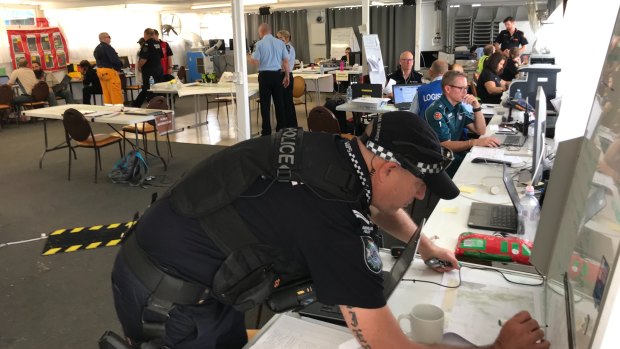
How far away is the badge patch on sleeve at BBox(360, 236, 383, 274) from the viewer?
1090 millimetres

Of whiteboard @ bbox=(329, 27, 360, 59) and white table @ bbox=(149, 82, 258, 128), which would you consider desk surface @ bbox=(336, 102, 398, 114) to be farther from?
whiteboard @ bbox=(329, 27, 360, 59)

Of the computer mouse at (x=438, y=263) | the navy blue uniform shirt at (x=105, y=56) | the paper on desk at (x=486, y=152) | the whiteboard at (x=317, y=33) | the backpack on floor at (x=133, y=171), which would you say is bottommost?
the backpack on floor at (x=133, y=171)

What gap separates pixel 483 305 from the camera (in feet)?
4.97

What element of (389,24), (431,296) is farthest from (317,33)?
(431,296)

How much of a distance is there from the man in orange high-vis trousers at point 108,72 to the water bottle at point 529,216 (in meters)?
8.67

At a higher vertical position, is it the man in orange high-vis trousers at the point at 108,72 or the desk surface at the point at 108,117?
the man in orange high-vis trousers at the point at 108,72

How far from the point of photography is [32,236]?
3.98m

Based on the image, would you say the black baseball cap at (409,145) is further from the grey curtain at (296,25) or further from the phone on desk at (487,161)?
the grey curtain at (296,25)

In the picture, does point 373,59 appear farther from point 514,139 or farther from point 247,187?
point 247,187

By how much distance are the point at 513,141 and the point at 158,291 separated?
3.18 meters

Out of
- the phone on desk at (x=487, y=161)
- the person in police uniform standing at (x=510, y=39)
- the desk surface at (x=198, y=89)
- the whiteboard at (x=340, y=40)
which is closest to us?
the phone on desk at (x=487, y=161)

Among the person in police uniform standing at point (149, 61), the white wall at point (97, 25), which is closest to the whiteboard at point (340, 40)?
the white wall at point (97, 25)

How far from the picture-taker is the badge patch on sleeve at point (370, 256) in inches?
42.9

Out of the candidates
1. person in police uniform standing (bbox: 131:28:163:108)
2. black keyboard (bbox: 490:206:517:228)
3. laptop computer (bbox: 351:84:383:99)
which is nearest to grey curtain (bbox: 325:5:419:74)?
person in police uniform standing (bbox: 131:28:163:108)
